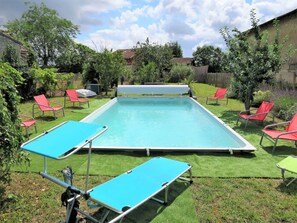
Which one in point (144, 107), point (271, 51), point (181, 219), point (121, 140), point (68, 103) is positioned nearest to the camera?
point (181, 219)

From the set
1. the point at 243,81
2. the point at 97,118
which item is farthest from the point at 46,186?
the point at 243,81

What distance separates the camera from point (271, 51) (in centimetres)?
994

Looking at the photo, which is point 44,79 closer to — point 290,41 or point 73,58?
point 290,41

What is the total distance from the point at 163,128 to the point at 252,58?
14.6 feet

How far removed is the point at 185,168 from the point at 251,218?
1254mm

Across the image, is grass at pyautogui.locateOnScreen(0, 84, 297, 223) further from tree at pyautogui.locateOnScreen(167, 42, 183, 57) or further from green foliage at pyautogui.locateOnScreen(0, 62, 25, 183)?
tree at pyautogui.locateOnScreen(167, 42, 183, 57)

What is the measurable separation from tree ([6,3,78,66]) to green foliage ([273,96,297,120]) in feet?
132

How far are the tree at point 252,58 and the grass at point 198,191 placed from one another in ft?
A: 15.1

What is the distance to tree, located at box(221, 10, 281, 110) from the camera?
9875 mm

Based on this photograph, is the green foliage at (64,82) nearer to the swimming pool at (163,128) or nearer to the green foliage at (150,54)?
the swimming pool at (163,128)

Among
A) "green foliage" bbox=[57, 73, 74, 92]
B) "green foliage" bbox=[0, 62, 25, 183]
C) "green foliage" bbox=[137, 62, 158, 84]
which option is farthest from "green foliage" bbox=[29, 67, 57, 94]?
"green foliage" bbox=[0, 62, 25, 183]

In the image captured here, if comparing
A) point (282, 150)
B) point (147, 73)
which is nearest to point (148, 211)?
point (282, 150)

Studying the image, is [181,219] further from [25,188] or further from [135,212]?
[25,188]

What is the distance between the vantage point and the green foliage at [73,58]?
3903 cm
